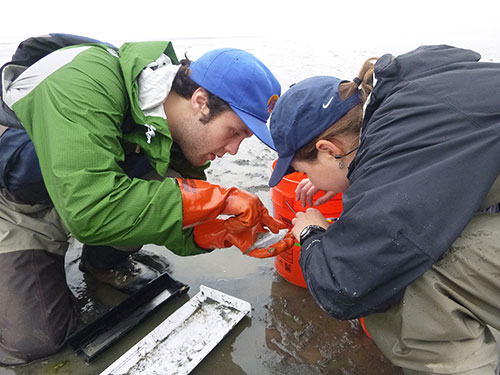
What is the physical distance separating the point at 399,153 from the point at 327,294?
552mm

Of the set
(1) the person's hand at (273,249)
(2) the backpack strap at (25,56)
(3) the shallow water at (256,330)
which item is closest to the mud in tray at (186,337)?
(3) the shallow water at (256,330)

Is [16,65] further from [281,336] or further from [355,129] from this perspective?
[281,336]

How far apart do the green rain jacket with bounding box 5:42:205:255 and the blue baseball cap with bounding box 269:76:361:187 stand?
1.78ft

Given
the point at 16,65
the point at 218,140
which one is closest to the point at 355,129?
the point at 218,140

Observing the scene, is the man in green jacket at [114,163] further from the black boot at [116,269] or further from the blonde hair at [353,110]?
the blonde hair at [353,110]

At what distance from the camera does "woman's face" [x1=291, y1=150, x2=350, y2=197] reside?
60.2 inches

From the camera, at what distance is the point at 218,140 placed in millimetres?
2053

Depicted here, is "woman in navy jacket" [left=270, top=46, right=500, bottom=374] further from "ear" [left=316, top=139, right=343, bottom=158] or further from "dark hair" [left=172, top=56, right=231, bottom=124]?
"dark hair" [left=172, top=56, right=231, bottom=124]

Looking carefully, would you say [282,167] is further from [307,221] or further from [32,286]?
[32,286]

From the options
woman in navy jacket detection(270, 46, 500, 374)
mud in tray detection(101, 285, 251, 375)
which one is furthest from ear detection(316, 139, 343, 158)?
mud in tray detection(101, 285, 251, 375)

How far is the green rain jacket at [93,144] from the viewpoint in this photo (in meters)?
1.41

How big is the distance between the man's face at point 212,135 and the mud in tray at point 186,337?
31.4 inches

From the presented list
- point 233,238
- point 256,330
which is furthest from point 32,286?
point 256,330

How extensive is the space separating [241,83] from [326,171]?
2.20 feet
